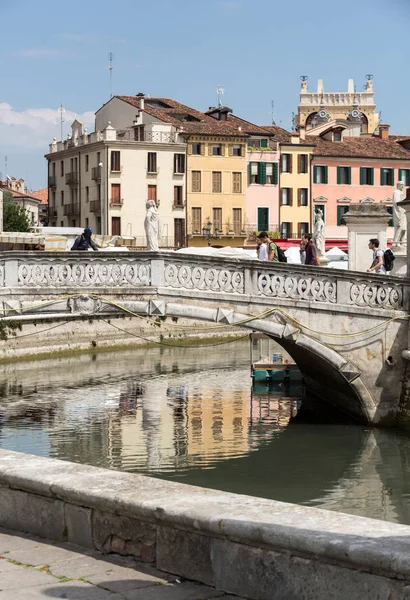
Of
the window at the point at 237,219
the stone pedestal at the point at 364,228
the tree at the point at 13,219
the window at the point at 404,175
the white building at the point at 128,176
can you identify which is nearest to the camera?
the stone pedestal at the point at 364,228

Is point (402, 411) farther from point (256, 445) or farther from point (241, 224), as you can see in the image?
point (241, 224)

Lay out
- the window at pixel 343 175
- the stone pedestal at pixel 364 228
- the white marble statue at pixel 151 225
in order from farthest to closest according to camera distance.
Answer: the window at pixel 343 175 → the stone pedestal at pixel 364 228 → the white marble statue at pixel 151 225

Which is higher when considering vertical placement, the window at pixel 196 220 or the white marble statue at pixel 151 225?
the window at pixel 196 220

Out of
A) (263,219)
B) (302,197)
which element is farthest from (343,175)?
(263,219)

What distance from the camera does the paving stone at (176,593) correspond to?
4.53m

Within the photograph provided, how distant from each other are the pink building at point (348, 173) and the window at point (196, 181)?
6.39 m

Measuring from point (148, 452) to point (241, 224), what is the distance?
140 feet

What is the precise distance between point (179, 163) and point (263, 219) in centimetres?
591

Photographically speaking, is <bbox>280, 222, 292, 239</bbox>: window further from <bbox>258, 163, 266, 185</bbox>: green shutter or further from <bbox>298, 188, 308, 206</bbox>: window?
<bbox>258, 163, 266, 185</bbox>: green shutter


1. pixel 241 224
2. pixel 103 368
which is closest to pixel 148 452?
pixel 103 368

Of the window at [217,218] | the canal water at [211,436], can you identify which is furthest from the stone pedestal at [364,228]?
the window at [217,218]

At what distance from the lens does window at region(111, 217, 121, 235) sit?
56.8 m

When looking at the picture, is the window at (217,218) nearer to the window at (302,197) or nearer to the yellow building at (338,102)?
the window at (302,197)

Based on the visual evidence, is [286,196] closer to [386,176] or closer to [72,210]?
[386,176]
